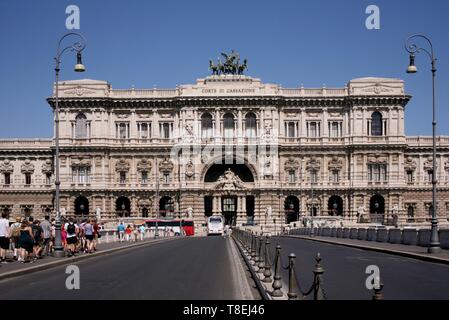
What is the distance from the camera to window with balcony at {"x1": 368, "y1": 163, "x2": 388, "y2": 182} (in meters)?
111

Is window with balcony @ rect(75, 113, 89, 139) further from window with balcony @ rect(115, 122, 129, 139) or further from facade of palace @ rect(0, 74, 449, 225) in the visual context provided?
window with balcony @ rect(115, 122, 129, 139)

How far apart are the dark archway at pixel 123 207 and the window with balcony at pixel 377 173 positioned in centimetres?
3536

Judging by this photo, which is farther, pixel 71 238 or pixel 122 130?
pixel 122 130

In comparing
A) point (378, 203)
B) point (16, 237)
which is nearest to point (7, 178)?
point (378, 203)

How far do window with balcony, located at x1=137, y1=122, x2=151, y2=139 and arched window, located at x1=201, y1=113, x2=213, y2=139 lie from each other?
8130mm

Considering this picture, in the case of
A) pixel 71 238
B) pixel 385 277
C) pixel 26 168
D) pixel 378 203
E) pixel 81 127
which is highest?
pixel 81 127

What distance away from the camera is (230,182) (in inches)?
4375

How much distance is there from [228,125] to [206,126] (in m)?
3.25

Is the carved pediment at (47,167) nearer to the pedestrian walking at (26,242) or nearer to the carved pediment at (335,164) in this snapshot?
the carved pediment at (335,164)

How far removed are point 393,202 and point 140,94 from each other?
40067 mm

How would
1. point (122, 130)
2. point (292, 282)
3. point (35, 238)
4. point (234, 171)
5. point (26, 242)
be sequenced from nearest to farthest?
point (292, 282) → point (26, 242) → point (35, 238) → point (234, 171) → point (122, 130)

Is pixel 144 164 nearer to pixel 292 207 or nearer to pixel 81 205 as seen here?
pixel 81 205

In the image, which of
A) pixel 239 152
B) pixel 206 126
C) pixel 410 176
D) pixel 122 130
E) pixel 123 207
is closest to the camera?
pixel 239 152

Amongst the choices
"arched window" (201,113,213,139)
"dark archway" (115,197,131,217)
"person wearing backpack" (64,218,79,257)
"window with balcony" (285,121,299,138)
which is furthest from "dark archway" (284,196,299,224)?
"person wearing backpack" (64,218,79,257)
